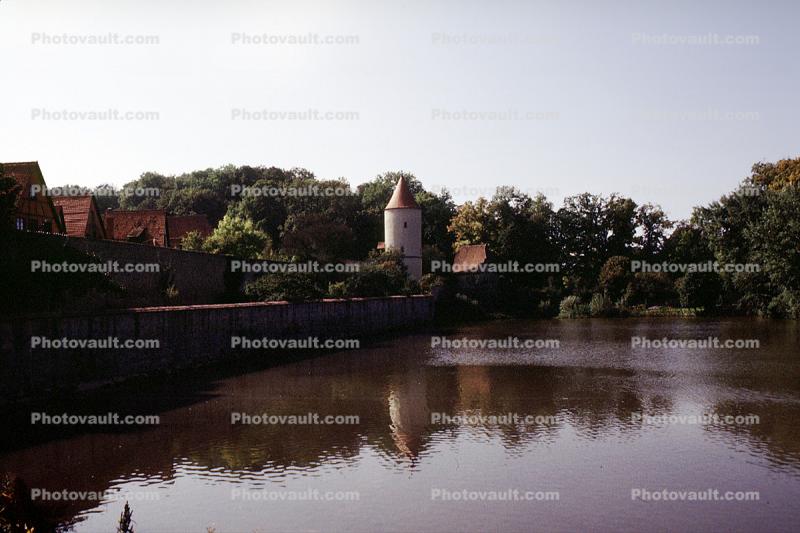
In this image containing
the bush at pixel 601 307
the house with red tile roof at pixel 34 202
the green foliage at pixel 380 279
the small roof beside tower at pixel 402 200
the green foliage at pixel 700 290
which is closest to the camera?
the house with red tile roof at pixel 34 202

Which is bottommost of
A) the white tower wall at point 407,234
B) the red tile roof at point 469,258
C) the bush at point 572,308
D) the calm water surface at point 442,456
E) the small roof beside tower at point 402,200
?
the bush at point 572,308

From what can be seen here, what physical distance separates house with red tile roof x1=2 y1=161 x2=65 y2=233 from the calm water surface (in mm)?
17710

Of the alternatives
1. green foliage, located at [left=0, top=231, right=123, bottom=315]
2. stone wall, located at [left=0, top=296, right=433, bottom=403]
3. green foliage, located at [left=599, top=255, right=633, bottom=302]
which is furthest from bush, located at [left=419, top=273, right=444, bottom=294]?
green foliage, located at [left=0, top=231, right=123, bottom=315]

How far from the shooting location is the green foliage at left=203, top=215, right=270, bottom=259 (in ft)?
162

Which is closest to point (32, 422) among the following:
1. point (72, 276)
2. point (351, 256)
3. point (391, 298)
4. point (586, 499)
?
point (72, 276)

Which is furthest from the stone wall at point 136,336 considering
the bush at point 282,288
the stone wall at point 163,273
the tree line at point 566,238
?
the tree line at point 566,238

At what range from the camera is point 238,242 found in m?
51.2

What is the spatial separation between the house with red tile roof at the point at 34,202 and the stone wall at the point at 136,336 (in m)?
13.1

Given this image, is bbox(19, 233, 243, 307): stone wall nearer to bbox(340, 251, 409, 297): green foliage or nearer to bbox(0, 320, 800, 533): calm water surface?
bbox(0, 320, 800, 533): calm water surface

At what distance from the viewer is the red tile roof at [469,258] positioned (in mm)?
68812

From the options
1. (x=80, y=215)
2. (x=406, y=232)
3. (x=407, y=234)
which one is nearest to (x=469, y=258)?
(x=407, y=234)

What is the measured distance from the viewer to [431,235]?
84.9 metres

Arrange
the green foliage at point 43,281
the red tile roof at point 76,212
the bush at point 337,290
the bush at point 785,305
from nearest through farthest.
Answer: the green foliage at point 43,281 < the red tile roof at point 76,212 < the bush at point 337,290 < the bush at point 785,305

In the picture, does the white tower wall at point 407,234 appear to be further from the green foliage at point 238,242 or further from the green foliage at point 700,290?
the green foliage at point 700,290
